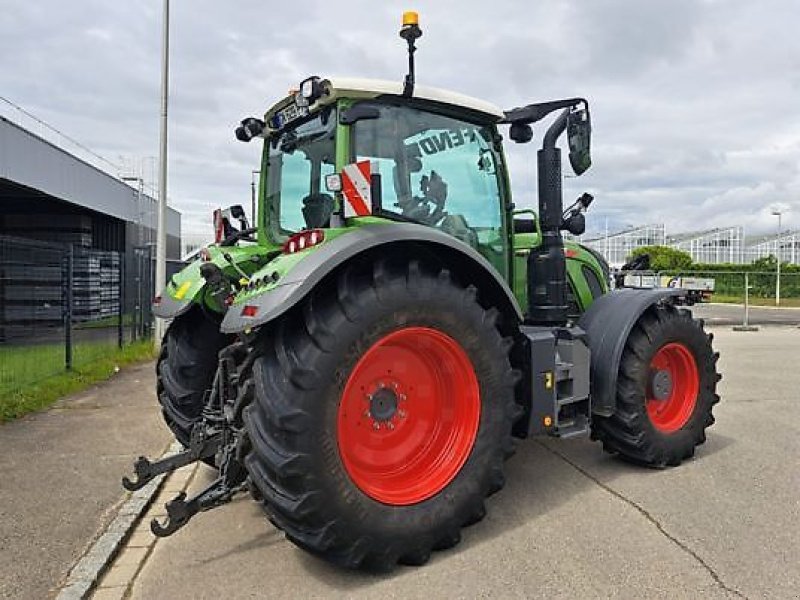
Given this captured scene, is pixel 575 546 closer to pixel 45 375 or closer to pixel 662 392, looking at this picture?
pixel 662 392

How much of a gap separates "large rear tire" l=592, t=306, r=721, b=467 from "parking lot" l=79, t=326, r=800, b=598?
0.66 feet

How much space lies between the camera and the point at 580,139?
4766 millimetres

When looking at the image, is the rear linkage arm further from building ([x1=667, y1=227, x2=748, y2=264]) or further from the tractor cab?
building ([x1=667, y1=227, x2=748, y2=264])

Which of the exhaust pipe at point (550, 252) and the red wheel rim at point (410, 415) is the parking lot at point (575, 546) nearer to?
the red wheel rim at point (410, 415)

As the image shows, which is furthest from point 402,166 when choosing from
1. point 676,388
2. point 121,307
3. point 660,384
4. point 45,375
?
point 121,307

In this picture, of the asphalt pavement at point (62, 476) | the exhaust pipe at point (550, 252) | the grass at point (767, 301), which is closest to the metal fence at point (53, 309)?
the asphalt pavement at point (62, 476)

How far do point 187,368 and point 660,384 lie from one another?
11.7 feet

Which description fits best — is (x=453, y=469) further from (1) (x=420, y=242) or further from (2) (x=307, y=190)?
(2) (x=307, y=190)

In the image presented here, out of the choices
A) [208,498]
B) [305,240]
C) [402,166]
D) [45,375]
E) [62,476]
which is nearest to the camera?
[208,498]

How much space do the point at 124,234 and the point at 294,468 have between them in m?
24.8

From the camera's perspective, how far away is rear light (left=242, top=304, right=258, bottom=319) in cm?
338

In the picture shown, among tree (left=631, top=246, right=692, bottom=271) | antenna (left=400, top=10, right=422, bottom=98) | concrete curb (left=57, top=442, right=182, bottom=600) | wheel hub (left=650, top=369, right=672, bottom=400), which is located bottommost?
concrete curb (left=57, top=442, right=182, bottom=600)

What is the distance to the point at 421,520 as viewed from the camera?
3.64 m

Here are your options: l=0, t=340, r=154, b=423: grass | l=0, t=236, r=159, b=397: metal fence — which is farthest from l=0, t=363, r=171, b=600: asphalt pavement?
l=0, t=236, r=159, b=397: metal fence
